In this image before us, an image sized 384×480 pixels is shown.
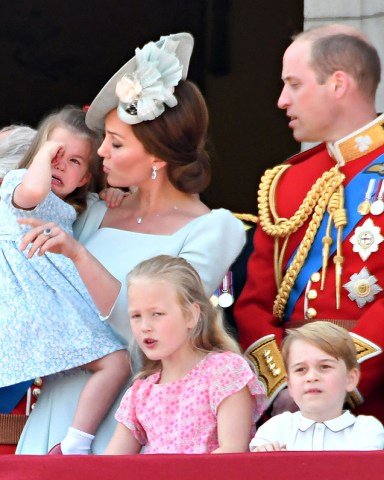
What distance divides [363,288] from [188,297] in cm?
49

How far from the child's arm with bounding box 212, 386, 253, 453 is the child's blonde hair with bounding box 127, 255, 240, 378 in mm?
169

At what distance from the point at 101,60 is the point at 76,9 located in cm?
19

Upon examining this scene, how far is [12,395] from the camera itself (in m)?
3.71

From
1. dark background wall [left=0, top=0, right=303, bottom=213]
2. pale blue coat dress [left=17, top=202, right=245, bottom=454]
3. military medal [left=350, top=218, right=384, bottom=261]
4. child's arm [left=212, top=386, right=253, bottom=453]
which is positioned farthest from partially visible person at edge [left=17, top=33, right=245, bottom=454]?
dark background wall [left=0, top=0, right=303, bottom=213]

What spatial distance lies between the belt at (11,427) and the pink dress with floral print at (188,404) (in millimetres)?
374

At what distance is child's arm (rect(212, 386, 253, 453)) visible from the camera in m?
3.28

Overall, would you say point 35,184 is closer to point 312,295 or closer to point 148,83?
point 148,83

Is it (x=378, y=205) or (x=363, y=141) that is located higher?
(x=363, y=141)

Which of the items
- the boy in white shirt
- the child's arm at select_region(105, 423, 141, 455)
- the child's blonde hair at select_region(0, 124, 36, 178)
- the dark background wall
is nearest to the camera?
the boy in white shirt

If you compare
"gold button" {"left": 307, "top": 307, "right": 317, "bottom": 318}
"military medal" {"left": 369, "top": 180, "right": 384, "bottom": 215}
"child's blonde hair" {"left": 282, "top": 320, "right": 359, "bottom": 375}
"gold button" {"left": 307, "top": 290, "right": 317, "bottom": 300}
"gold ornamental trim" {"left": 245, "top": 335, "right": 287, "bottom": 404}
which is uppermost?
"military medal" {"left": 369, "top": 180, "right": 384, "bottom": 215}

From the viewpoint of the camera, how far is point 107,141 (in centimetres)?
375

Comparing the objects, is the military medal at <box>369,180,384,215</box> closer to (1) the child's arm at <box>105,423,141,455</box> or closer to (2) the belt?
(1) the child's arm at <box>105,423,141,455</box>

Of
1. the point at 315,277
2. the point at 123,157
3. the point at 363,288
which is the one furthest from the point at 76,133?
the point at 363,288

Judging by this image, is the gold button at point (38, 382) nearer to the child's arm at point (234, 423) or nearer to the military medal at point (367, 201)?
the child's arm at point (234, 423)
